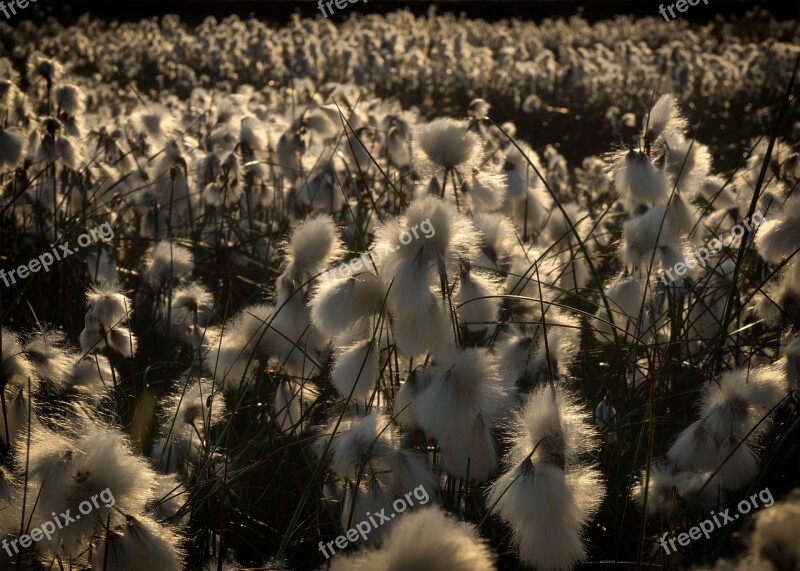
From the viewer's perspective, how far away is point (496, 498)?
149 cm

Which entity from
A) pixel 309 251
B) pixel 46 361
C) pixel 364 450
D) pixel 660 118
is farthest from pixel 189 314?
pixel 660 118

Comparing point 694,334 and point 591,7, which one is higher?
point 591,7

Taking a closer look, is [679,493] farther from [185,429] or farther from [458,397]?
[185,429]

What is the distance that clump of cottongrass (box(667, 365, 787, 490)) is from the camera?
173 centimetres

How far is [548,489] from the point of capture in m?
1.41

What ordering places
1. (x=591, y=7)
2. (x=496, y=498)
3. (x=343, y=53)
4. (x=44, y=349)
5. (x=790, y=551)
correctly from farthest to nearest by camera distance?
(x=591, y=7)
(x=343, y=53)
(x=44, y=349)
(x=496, y=498)
(x=790, y=551)

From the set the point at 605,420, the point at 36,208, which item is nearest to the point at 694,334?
the point at 605,420

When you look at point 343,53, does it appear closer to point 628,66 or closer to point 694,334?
A: point 628,66

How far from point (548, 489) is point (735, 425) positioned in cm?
57

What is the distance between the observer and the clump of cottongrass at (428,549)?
0.88 metres

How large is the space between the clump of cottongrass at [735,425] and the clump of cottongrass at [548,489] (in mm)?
374

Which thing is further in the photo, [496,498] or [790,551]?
[496,498]

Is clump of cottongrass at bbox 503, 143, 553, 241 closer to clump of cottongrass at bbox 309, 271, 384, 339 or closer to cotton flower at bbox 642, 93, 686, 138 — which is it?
cotton flower at bbox 642, 93, 686, 138

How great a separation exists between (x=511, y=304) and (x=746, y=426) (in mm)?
818
